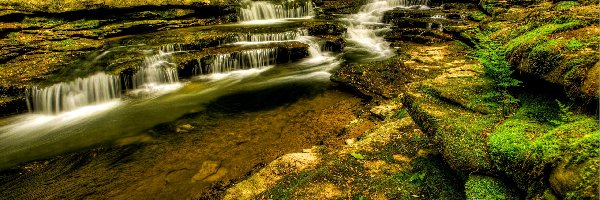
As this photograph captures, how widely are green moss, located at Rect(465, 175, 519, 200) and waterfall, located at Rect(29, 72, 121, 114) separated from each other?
10.2 meters

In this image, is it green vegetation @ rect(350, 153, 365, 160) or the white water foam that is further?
the white water foam

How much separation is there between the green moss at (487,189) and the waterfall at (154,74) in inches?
389

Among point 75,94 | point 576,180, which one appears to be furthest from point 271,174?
point 75,94

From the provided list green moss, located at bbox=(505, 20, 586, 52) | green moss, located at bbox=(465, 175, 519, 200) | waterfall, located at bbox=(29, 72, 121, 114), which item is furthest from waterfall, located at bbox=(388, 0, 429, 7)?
green moss, located at bbox=(465, 175, 519, 200)

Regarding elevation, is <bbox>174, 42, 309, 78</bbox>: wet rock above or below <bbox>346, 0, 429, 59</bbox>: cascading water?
below

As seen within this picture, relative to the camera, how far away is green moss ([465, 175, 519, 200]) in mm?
2700

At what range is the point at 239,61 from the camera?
1187cm

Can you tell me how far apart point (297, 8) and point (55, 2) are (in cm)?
1087

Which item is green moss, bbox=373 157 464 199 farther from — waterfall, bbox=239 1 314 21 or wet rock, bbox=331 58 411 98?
waterfall, bbox=239 1 314 21

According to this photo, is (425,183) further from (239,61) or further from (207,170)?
(239,61)

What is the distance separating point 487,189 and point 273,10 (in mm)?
15973

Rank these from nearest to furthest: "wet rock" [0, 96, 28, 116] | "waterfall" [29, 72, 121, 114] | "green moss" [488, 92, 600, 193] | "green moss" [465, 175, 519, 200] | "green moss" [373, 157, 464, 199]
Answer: "green moss" [488, 92, 600, 193] < "green moss" [465, 175, 519, 200] < "green moss" [373, 157, 464, 199] < "wet rock" [0, 96, 28, 116] < "waterfall" [29, 72, 121, 114]

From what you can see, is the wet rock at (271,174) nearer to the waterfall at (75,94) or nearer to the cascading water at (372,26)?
the waterfall at (75,94)

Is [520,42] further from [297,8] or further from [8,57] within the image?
[297,8]
